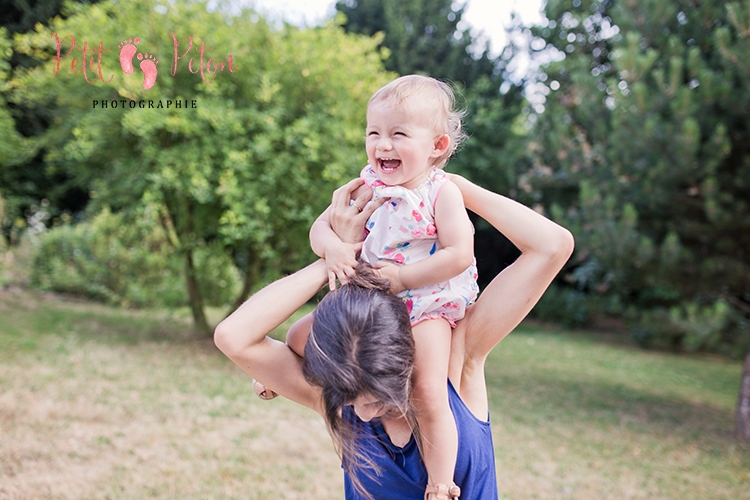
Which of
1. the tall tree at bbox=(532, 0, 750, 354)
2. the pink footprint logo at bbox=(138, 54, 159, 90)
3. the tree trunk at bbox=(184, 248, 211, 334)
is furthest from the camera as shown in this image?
the tree trunk at bbox=(184, 248, 211, 334)

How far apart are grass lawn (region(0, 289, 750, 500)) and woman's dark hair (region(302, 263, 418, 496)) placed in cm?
Result: 293

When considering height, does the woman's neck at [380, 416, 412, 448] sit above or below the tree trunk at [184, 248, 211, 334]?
above

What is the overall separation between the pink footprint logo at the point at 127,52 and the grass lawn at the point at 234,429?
3.25 metres

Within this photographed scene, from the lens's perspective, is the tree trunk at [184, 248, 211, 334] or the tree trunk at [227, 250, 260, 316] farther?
the tree trunk at [227, 250, 260, 316]

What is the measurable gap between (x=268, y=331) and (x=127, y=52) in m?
6.23

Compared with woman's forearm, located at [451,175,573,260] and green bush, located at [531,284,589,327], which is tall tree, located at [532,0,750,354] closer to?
woman's forearm, located at [451,175,573,260]

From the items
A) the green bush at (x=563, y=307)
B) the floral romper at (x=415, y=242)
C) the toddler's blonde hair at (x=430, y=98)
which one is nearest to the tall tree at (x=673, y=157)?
the toddler's blonde hair at (x=430, y=98)

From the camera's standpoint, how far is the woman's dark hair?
137 centimetres

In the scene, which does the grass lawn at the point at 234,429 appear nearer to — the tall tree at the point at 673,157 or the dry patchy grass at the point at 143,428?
the dry patchy grass at the point at 143,428

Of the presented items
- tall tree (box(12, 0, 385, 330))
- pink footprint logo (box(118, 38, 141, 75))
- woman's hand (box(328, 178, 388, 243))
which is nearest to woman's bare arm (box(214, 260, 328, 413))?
woman's hand (box(328, 178, 388, 243))

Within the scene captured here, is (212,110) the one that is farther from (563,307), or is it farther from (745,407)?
(563,307)

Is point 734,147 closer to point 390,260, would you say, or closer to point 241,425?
point 241,425

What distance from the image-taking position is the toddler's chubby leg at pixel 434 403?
1.48m

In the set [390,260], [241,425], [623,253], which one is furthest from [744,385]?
[390,260]
